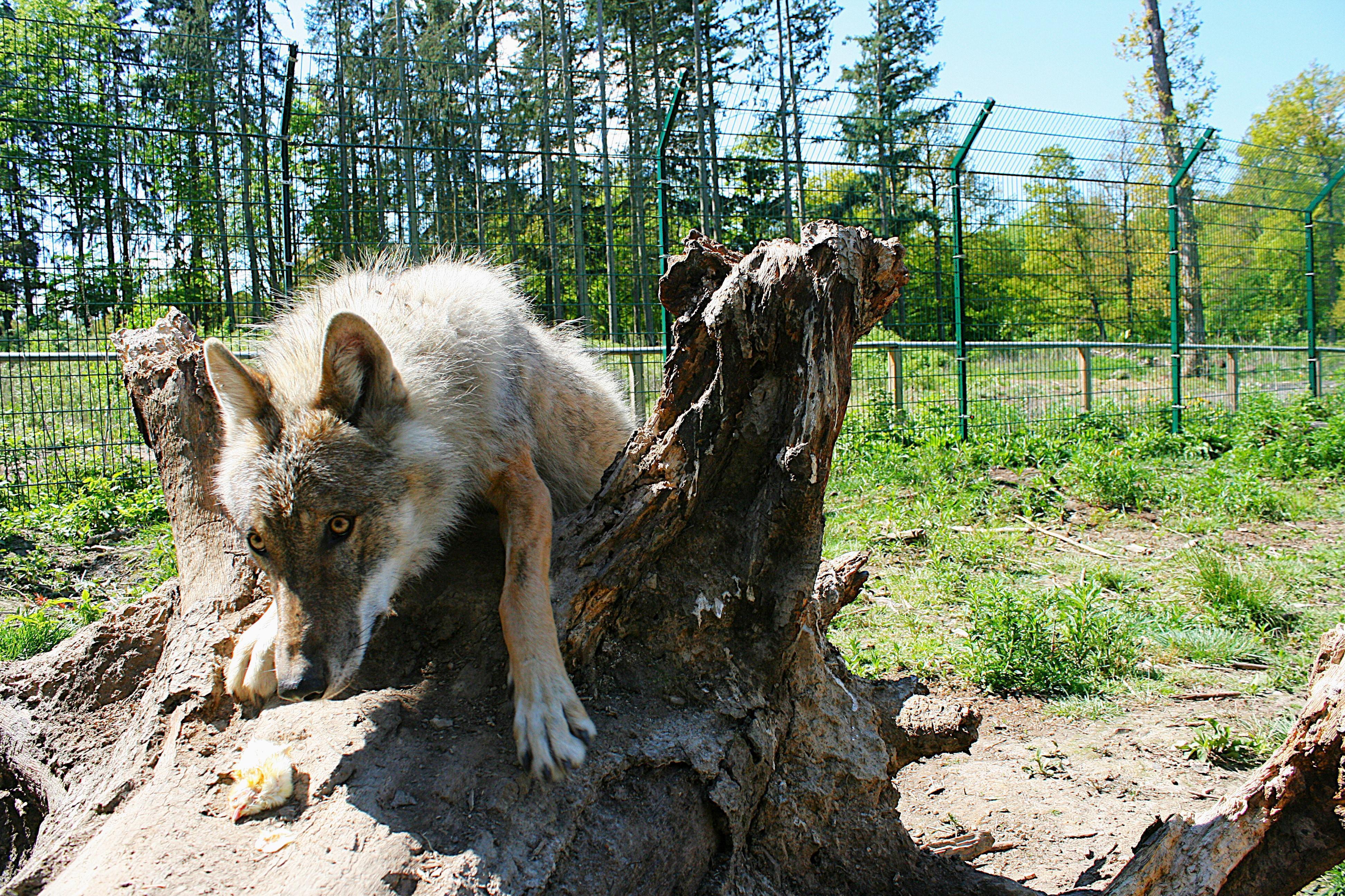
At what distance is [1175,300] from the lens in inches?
412

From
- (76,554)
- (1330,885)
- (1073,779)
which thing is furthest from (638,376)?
(1330,885)

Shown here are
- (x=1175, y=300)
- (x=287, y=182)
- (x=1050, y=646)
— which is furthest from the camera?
(x=1175, y=300)

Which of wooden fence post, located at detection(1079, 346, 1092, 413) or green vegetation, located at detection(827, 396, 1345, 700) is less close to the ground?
wooden fence post, located at detection(1079, 346, 1092, 413)

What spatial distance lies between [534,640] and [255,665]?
84 cm

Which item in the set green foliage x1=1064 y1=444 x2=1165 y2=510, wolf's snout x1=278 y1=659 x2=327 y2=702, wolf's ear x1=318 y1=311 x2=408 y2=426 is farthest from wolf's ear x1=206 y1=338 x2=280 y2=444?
green foliage x1=1064 y1=444 x2=1165 y2=510

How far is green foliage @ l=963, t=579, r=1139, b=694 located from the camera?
4.11 m

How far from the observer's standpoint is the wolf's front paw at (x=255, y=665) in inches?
90.4

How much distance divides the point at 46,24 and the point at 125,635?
772 centimetres

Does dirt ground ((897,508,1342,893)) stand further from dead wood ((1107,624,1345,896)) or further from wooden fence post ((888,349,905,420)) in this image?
wooden fence post ((888,349,905,420))

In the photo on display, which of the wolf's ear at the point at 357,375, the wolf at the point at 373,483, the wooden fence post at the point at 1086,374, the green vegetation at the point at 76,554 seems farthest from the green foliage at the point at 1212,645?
the wooden fence post at the point at 1086,374

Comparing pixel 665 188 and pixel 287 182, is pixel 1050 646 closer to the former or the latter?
pixel 665 188

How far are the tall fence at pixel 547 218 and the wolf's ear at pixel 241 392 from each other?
150 inches

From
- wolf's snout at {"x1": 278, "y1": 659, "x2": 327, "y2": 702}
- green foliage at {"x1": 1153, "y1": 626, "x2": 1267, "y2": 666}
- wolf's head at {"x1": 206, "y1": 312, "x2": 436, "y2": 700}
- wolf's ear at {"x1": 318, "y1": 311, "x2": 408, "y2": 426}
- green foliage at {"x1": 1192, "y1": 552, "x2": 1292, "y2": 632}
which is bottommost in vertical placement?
green foliage at {"x1": 1153, "y1": 626, "x2": 1267, "y2": 666}

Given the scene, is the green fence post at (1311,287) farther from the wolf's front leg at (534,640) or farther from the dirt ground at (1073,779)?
the wolf's front leg at (534,640)
